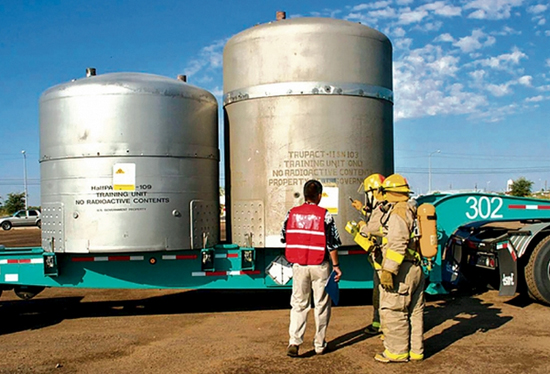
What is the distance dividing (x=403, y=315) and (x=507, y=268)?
2952mm

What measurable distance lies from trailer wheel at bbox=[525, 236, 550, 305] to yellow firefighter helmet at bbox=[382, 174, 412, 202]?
11.1 feet

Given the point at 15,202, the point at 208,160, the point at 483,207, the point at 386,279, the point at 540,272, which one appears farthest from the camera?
the point at 15,202

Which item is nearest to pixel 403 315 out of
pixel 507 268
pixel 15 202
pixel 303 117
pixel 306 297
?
pixel 306 297

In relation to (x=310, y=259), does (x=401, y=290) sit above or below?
below

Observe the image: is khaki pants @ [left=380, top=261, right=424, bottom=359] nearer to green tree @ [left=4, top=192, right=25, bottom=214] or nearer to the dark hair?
the dark hair

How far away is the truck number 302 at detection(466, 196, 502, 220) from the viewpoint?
765cm

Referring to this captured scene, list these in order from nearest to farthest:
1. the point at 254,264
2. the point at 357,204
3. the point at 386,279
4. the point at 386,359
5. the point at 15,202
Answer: the point at 386,279 < the point at 386,359 < the point at 357,204 < the point at 254,264 < the point at 15,202

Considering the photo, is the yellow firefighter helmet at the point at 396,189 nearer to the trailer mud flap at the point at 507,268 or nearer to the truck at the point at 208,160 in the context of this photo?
the truck at the point at 208,160

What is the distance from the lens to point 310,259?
17.1 feet

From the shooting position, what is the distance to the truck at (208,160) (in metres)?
6.33

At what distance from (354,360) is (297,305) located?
79 cm

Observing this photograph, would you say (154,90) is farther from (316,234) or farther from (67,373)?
(67,373)

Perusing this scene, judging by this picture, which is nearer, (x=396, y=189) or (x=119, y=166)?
(x=396, y=189)

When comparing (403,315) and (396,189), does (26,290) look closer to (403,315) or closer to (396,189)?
(403,315)
